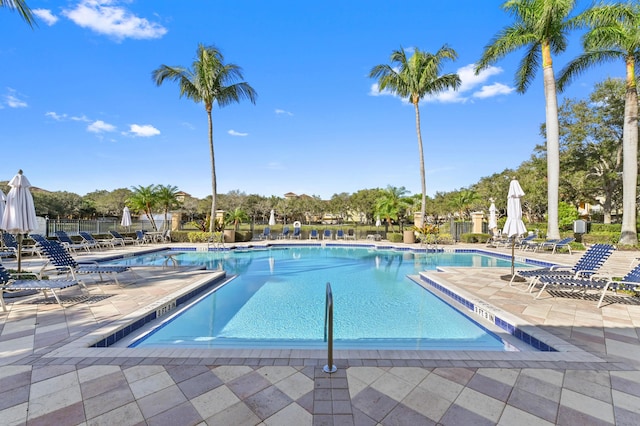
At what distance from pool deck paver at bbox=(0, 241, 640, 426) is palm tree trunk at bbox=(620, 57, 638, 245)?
14082mm

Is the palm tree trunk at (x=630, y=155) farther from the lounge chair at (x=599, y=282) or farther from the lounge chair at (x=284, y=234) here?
the lounge chair at (x=284, y=234)

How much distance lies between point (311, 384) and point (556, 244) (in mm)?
14070

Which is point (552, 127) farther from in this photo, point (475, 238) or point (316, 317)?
point (316, 317)

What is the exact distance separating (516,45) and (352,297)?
13.7 metres

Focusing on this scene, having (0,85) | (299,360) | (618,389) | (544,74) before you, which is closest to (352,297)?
(299,360)

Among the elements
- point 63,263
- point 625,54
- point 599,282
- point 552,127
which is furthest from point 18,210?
point 625,54

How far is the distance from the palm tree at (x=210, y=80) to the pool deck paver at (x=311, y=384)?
1408cm

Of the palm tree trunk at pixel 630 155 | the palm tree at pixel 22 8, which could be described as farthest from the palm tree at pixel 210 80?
the palm tree trunk at pixel 630 155

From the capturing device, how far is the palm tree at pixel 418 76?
17.0 m

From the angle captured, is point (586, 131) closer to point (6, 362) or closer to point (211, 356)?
point (211, 356)

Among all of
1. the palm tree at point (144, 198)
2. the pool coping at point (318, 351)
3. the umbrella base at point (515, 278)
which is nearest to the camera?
the pool coping at point (318, 351)

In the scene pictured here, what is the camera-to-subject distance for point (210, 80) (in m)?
16.2

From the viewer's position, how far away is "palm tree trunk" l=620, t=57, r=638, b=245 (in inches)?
523

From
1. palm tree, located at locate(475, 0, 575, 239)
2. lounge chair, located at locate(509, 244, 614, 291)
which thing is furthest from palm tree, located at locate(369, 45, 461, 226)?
lounge chair, located at locate(509, 244, 614, 291)
